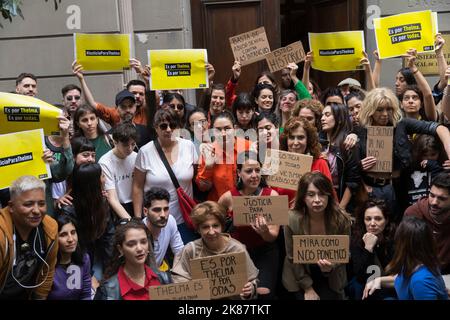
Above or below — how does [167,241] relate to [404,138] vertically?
below

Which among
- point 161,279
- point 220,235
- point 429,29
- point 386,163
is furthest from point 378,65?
point 161,279

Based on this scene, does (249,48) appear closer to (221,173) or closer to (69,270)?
(221,173)

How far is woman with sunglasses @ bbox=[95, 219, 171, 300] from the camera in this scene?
474cm

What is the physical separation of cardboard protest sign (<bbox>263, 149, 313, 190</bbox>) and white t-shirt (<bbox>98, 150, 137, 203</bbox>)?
1301 mm

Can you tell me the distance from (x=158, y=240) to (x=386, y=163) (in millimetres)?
2068

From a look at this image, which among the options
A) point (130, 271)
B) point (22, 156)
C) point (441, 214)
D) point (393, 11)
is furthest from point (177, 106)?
point (393, 11)

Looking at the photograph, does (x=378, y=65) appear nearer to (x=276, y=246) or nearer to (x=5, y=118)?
(x=276, y=246)

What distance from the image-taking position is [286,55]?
306 inches

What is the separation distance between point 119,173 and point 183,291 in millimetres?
1752

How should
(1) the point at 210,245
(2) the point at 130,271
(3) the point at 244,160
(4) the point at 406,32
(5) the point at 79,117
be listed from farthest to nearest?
1. (4) the point at 406,32
2. (5) the point at 79,117
3. (3) the point at 244,160
4. (1) the point at 210,245
5. (2) the point at 130,271

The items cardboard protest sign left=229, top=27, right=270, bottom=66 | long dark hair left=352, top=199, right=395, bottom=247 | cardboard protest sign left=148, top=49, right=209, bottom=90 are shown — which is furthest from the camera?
cardboard protest sign left=229, top=27, right=270, bottom=66

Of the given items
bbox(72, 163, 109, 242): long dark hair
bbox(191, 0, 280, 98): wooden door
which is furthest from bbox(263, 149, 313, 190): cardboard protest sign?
bbox(191, 0, 280, 98): wooden door

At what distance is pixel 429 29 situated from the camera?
714 centimetres

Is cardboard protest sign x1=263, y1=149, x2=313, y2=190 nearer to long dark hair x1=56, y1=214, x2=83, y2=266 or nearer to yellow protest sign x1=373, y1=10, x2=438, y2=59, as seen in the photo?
long dark hair x1=56, y1=214, x2=83, y2=266
